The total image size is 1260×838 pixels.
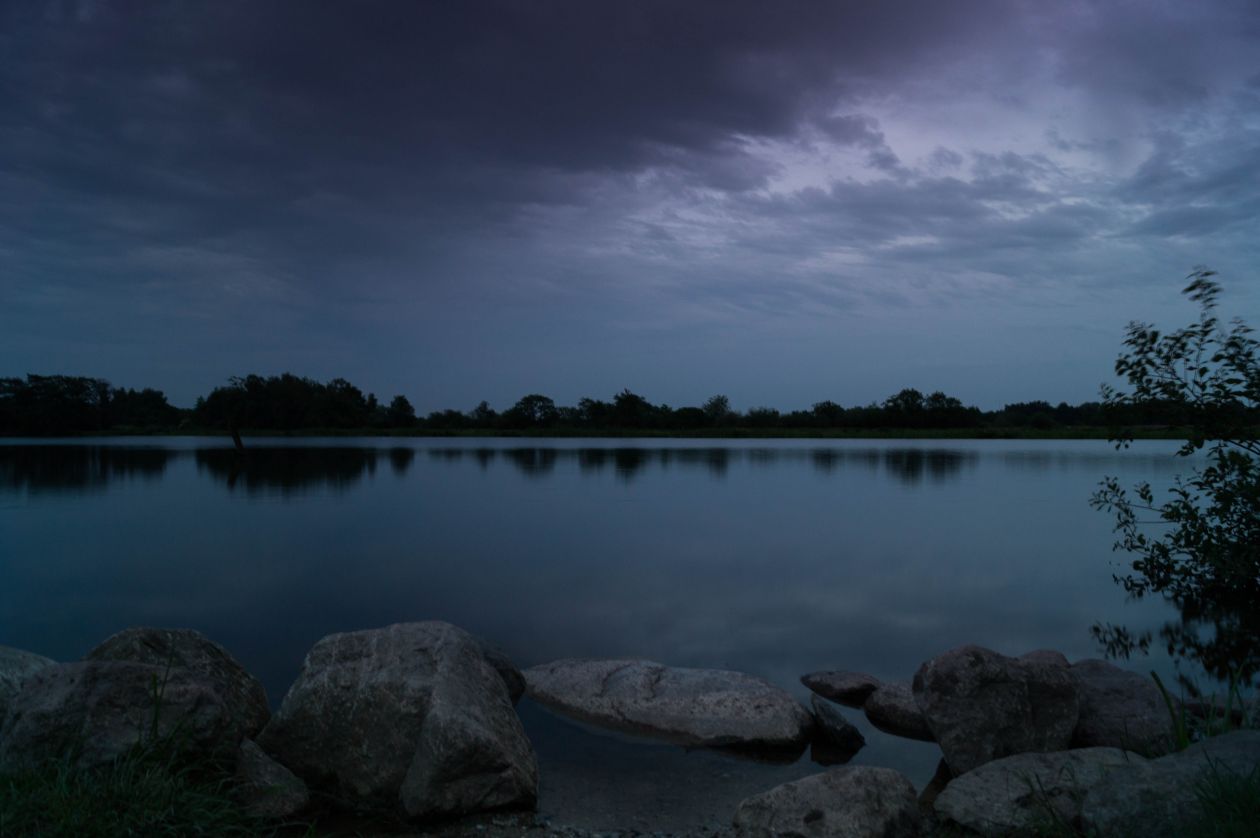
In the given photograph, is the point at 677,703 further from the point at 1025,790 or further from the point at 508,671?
the point at 1025,790

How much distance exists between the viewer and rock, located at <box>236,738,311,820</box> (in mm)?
5594

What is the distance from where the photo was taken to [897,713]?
27.2 feet

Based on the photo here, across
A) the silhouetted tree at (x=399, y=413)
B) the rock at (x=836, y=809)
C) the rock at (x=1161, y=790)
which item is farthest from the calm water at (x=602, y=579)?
the silhouetted tree at (x=399, y=413)

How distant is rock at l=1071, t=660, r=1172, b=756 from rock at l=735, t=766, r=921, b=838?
261cm

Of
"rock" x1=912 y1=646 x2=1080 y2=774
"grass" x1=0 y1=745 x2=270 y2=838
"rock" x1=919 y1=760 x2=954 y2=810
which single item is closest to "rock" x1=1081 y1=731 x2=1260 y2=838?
"rock" x1=919 y1=760 x2=954 y2=810

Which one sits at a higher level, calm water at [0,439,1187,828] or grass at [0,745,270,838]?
grass at [0,745,270,838]

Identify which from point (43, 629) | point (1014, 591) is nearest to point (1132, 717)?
point (1014, 591)

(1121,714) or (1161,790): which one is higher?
(1161,790)

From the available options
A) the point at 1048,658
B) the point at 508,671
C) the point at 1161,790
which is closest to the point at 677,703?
the point at 508,671

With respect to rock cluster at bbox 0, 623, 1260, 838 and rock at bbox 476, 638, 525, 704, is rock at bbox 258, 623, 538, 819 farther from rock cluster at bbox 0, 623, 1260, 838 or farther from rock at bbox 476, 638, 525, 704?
rock at bbox 476, 638, 525, 704

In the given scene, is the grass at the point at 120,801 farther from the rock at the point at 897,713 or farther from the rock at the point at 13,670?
the rock at the point at 897,713

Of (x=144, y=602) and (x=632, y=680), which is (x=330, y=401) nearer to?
(x=144, y=602)

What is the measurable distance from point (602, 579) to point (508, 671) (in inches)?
292

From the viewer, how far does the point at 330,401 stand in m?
105
